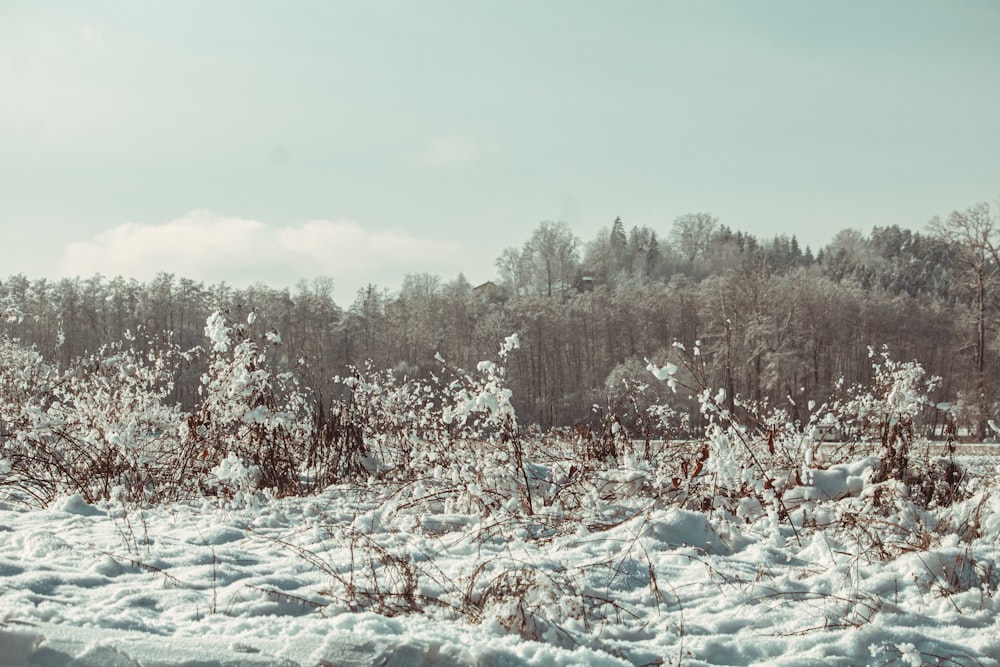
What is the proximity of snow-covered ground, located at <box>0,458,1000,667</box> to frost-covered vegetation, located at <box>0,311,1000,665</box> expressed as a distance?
2 centimetres

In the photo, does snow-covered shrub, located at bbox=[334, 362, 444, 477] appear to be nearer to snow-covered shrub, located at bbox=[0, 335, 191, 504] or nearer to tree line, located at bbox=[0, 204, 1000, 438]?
snow-covered shrub, located at bbox=[0, 335, 191, 504]

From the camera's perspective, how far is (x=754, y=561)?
4.36 metres

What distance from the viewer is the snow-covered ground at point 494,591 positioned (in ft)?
9.62

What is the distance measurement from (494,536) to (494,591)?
1298 mm

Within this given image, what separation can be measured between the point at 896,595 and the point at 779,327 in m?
40.8

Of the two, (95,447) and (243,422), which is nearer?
(95,447)

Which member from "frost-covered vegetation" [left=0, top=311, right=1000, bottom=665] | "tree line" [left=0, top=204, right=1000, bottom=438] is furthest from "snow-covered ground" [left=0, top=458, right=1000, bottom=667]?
"tree line" [left=0, top=204, right=1000, bottom=438]

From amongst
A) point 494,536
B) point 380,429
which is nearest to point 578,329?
point 380,429

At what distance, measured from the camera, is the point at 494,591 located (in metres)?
3.52

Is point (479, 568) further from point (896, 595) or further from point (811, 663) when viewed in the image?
point (896, 595)

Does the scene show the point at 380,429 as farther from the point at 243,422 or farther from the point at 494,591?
the point at 494,591

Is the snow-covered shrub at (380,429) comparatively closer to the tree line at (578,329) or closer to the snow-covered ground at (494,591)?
the snow-covered ground at (494,591)

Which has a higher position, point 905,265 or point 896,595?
point 905,265

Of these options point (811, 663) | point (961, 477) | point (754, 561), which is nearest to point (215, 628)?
point (811, 663)
